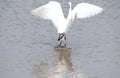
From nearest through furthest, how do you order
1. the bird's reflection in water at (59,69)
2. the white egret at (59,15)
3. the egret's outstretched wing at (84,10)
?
the bird's reflection in water at (59,69) → the white egret at (59,15) → the egret's outstretched wing at (84,10)

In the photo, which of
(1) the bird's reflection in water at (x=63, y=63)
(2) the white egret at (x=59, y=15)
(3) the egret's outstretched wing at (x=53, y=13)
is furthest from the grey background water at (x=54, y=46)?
(3) the egret's outstretched wing at (x=53, y=13)

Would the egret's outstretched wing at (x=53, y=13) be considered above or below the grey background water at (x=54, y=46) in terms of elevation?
above

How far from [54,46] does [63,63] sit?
119 cm

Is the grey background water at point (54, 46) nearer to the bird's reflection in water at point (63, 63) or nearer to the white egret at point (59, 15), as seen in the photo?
the bird's reflection in water at point (63, 63)

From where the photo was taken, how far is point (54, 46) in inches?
476

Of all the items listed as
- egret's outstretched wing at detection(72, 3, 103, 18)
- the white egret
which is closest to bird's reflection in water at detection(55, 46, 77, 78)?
the white egret

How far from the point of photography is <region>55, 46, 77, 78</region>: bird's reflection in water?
10.1 meters

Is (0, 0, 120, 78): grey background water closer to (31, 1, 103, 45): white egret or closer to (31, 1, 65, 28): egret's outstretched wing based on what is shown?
(31, 1, 103, 45): white egret

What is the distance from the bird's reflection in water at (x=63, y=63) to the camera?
10094 mm

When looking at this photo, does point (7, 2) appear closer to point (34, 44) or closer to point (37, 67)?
point (34, 44)

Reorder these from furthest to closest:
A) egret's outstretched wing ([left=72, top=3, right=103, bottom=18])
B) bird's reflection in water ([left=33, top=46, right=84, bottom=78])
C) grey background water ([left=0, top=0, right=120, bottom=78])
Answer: egret's outstretched wing ([left=72, top=3, right=103, bottom=18]) < grey background water ([left=0, top=0, right=120, bottom=78]) < bird's reflection in water ([left=33, top=46, right=84, bottom=78])

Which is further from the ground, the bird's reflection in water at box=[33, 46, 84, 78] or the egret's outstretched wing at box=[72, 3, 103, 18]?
the egret's outstretched wing at box=[72, 3, 103, 18]

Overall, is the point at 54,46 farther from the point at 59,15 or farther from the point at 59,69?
the point at 59,69

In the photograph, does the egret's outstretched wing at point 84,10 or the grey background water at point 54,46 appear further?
the egret's outstretched wing at point 84,10
